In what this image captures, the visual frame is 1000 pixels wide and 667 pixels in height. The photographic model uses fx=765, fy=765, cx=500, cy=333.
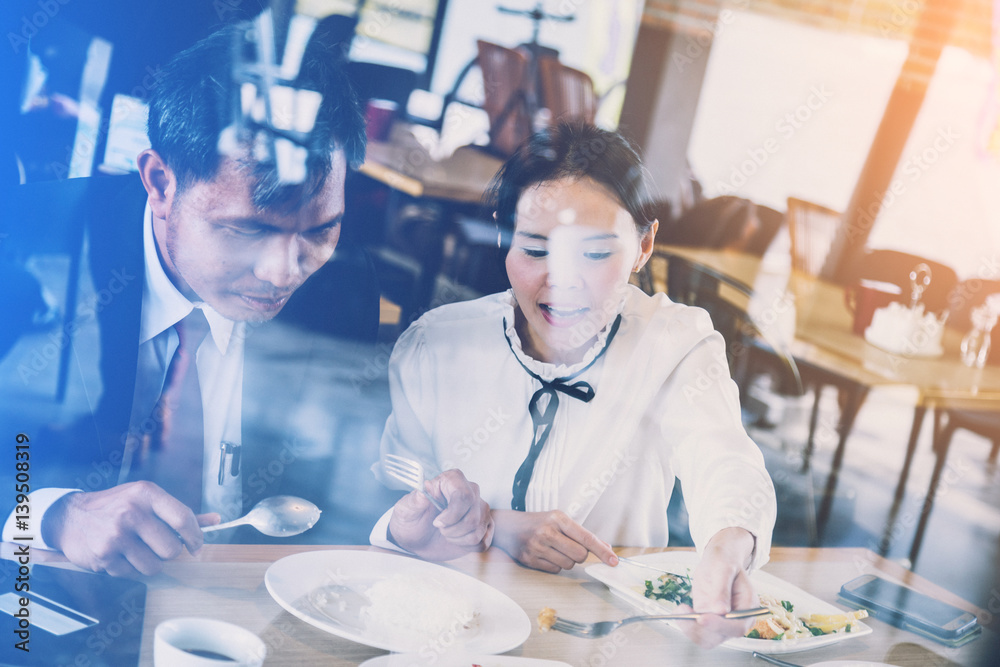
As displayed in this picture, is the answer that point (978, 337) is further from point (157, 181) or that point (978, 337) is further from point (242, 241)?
point (157, 181)

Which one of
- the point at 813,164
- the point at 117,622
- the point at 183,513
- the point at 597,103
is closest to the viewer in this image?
the point at 117,622

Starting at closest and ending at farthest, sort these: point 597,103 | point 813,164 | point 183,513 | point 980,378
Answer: point 183,513 → point 597,103 → point 813,164 → point 980,378

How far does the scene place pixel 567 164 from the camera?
1.25m

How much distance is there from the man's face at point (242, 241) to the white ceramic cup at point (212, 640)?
0.45m

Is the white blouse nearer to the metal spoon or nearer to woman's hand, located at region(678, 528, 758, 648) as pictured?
woman's hand, located at region(678, 528, 758, 648)

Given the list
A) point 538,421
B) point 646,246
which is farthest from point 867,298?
point 538,421

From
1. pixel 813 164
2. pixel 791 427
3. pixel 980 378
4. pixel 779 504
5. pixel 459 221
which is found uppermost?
pixel 813 164

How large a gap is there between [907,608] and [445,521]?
2.96ft

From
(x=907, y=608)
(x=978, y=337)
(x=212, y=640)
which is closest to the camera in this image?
(x=212, y=640)

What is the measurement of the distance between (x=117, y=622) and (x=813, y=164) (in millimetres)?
1374

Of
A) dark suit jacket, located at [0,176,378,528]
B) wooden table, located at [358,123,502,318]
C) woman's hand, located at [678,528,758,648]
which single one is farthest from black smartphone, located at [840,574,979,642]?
dark suit jacket, located at [0,176,378,528]

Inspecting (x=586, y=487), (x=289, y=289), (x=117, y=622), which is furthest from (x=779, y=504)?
(x=117, y=622)

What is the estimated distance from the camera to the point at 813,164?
144 cm

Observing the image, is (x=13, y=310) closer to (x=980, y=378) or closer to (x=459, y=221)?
(x=459, y=221)
